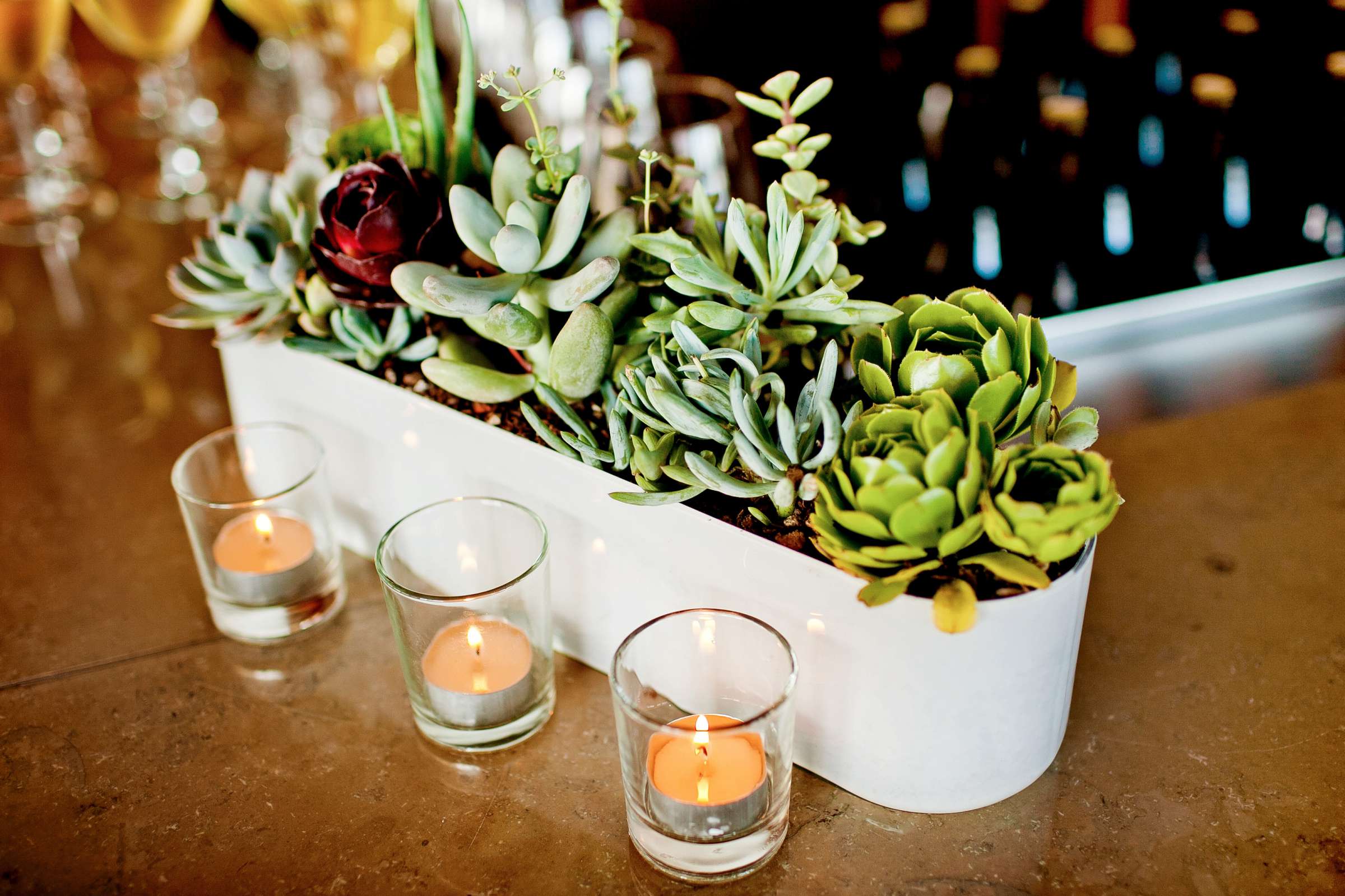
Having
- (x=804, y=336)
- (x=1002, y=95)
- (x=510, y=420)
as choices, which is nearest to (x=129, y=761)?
(x=510, y=420)

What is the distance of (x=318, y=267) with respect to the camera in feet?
1.52

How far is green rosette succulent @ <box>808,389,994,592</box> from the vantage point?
1.05 ft

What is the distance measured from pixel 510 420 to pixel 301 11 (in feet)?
2.53

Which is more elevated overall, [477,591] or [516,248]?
[516,248]

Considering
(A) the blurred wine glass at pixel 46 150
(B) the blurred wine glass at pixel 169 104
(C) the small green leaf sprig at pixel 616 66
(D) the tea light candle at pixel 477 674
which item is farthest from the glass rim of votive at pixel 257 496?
(B) the blurred wine glass at pixel 169 104

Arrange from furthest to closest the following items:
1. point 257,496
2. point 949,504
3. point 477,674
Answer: point 257,496 → point 477,674 → point 949,504

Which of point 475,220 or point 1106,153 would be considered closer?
point 475,220

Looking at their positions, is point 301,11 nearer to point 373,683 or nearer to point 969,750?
point 373,683

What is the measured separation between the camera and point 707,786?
14.0 inches

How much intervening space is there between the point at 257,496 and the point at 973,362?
38 cm

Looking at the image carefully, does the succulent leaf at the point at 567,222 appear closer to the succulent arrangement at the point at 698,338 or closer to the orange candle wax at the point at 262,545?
the succulent arrangement at the point at 698,338

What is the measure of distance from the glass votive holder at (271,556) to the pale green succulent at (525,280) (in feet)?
0.34

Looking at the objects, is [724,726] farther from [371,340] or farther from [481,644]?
[371,340]

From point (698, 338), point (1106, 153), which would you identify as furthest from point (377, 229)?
point (1106, 153)
